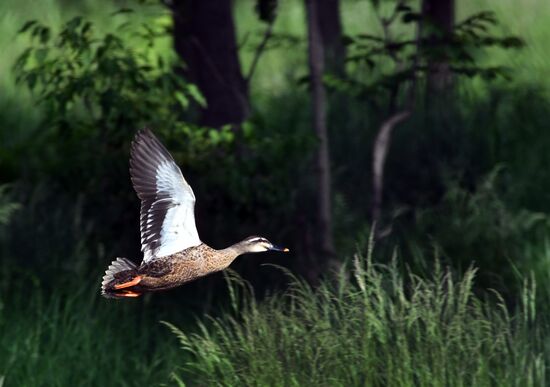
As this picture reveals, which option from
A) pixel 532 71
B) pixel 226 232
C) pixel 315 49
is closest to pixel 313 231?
pixel 226 232

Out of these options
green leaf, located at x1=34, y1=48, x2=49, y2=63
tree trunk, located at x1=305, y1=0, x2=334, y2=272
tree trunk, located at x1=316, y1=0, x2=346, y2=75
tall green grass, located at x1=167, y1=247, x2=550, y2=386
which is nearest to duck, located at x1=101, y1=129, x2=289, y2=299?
tall green grass, located at x1=167, y1=247, x2=550, y2=386

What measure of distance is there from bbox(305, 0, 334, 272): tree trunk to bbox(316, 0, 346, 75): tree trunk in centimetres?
241

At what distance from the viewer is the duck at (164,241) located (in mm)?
4371

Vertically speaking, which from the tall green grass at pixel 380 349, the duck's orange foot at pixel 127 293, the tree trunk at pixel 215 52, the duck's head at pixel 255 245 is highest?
the tree trunk at pixel 215 52

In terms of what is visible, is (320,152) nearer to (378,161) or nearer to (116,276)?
(378,161)

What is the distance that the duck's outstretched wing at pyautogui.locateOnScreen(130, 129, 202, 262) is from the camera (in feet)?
14.9

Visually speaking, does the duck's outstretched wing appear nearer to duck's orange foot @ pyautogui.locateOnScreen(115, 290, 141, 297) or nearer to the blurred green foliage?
duck's orange foot @ pyautogui.locateOnScreen(115, 290, 141, 297)

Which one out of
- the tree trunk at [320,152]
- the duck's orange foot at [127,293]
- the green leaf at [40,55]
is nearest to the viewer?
the duck's orange foot at [127,293]

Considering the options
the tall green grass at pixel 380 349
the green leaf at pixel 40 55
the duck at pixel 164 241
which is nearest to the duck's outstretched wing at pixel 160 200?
the duck at pixel 164 241

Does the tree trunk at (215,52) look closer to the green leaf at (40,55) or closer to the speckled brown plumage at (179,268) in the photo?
the green leaf at (40,55)

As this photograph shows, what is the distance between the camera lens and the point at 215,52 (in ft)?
24.9

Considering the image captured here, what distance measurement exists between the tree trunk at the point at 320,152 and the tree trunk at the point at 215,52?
23.1 inches

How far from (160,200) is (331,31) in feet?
19.4

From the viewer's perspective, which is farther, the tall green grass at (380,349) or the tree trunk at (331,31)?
the tree trunk at (331,31)
